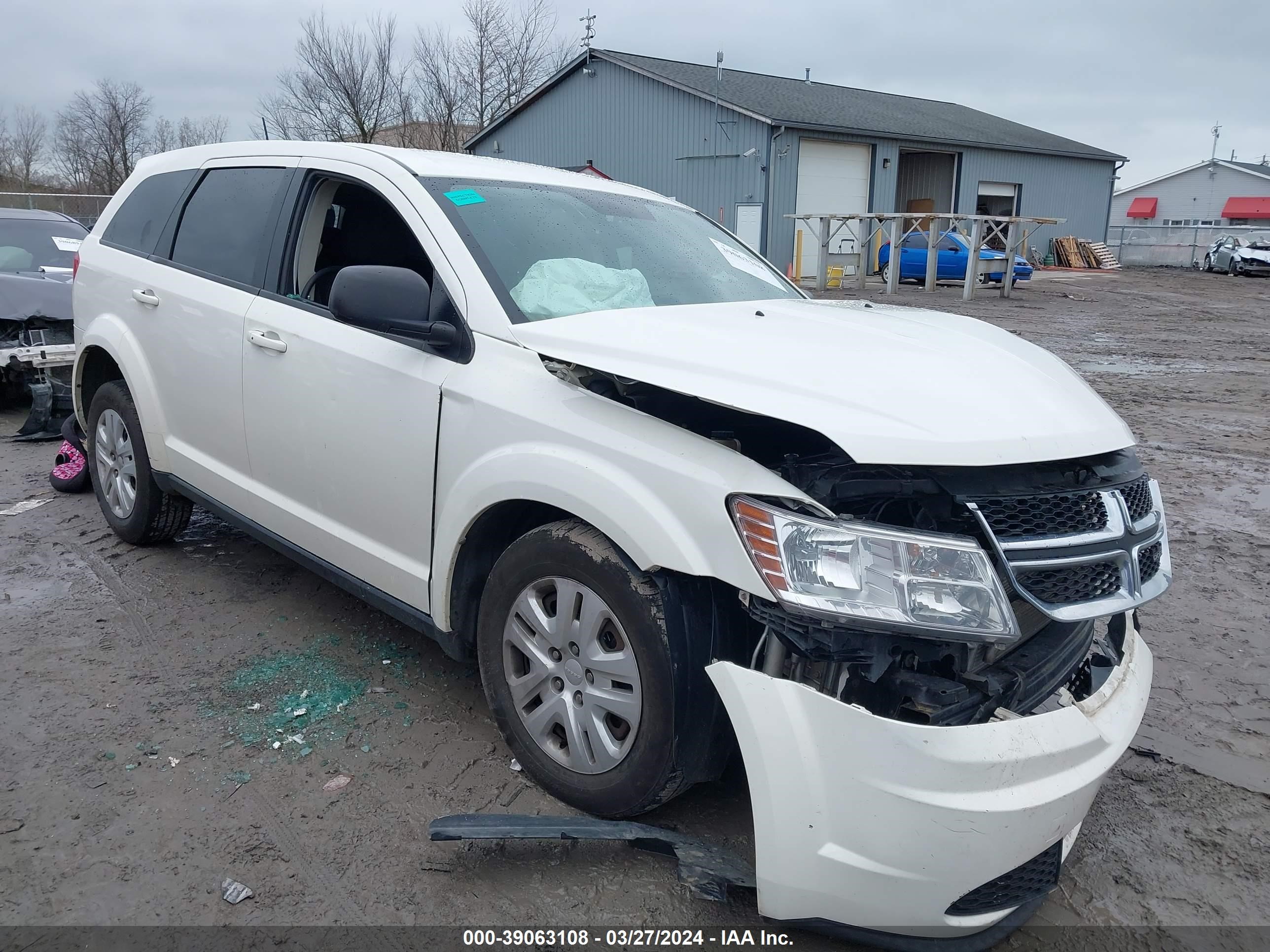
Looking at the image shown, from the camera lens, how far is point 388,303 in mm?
2686

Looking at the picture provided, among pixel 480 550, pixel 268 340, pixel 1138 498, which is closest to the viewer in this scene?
pixel 1138 498

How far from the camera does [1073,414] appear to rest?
7.66ft

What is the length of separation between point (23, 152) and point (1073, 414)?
53291 millimetres

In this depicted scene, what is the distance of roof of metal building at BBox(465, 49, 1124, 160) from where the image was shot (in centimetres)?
2677

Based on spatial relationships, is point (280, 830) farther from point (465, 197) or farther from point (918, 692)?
point (465, 197)

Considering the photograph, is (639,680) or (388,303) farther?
(388,303)

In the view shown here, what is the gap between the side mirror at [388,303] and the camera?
2670 millimetres

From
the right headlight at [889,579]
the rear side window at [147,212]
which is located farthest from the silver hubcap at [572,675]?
the rear side window at [147,212]

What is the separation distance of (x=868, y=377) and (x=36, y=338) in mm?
7543

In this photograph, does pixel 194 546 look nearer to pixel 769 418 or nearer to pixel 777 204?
pixel 769 418

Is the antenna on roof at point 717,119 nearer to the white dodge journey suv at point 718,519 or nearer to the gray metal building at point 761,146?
the gray metal building at point 761,146

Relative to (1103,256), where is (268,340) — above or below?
below

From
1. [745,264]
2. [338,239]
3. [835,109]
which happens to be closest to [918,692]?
[745,264]

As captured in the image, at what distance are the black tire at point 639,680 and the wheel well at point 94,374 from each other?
9.86 ft
